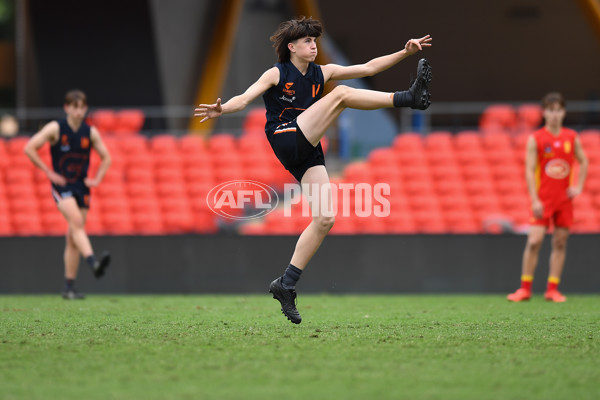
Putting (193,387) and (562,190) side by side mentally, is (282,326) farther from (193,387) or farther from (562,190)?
(562,190)

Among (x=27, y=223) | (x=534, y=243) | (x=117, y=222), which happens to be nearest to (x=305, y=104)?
(x=534, y=243)

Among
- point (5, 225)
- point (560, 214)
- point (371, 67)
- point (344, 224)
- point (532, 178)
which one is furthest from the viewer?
point (5, 225)

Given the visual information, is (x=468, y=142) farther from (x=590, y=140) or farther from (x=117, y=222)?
(x=117, y=222)

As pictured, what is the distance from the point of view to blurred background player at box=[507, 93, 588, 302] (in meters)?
8.04

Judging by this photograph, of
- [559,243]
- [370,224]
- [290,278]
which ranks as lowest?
[290,278]

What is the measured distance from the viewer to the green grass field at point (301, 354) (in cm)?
353

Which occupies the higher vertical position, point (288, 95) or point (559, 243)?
point (288, 95)

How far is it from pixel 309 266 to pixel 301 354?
5.46m

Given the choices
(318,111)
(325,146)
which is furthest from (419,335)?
(325,146)

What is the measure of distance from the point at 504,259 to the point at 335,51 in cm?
971

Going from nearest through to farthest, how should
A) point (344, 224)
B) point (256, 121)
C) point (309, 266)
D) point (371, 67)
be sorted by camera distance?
point (371, 67)
point (309, 266)
point (344, 224)
point (256, 121)

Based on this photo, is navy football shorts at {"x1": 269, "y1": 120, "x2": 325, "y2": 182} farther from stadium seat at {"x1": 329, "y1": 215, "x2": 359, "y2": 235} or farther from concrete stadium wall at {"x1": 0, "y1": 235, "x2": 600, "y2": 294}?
stadium seat at {"x1": 329, "y1": 215, "x2": 359, "y2": 235}

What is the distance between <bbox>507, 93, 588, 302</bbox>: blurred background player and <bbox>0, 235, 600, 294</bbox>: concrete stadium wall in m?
1.59

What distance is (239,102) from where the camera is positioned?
5.27 m
